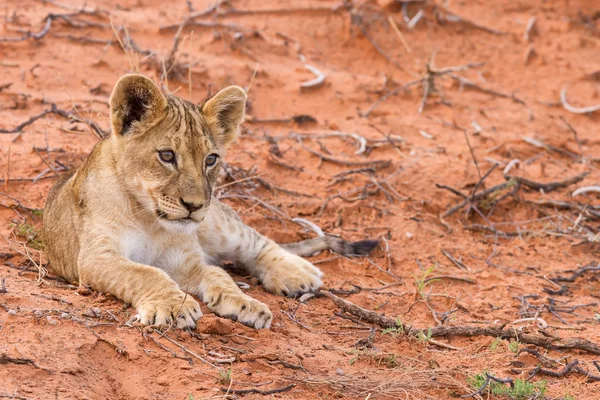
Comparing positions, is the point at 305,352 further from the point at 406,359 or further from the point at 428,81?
the point at 428,81

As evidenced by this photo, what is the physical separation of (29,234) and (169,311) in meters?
1.83

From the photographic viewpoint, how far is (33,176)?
6.50 m

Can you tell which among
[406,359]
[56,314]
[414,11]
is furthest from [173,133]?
[414,11]

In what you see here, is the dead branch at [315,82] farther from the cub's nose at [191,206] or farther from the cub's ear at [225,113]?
the cub's nose at [191,206]

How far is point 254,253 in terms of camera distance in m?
5.87

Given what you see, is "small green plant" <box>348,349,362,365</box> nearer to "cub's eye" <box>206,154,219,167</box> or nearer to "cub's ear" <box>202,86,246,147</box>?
"cub's eye" <box>206,154,219,167</box>

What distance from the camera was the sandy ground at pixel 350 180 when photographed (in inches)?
158

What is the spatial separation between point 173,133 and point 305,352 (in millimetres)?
1406

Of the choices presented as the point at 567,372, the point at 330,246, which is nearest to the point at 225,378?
the point at 567,372

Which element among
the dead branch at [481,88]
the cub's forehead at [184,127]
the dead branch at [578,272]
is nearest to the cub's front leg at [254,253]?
the cub's forehead at [184,127]

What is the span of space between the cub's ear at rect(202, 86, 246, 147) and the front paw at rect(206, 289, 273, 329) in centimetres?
96

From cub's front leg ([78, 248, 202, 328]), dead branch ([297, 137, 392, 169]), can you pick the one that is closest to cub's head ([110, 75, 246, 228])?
cub's front leg ([78, 248, 202, 328])

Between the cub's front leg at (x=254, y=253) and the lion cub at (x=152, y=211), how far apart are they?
1.1 inches

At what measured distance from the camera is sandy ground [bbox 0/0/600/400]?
4.01 metres
